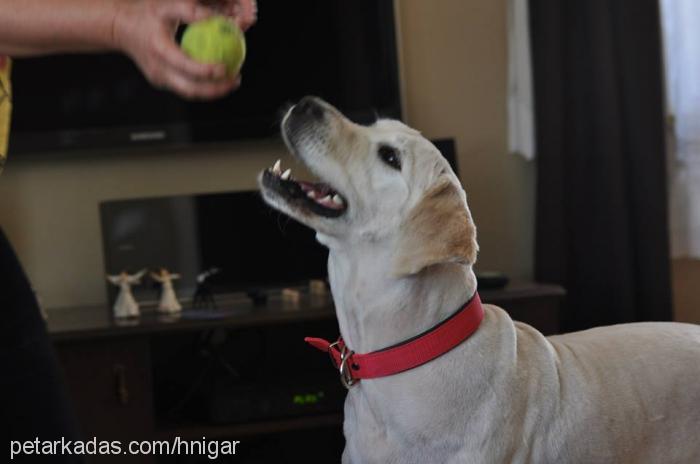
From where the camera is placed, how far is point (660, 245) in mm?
3027

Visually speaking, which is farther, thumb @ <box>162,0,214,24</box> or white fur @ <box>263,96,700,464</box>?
white fur @ <box>263,96,700,464</box>

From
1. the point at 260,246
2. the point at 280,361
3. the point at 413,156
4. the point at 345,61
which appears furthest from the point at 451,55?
the point at 413,156

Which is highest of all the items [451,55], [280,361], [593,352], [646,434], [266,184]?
[451,55]

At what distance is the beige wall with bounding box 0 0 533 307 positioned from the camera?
299cm

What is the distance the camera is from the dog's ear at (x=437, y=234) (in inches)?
52.8

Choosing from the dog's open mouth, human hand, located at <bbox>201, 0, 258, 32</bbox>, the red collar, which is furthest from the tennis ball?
the red collar

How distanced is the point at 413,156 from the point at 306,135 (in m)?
0.16

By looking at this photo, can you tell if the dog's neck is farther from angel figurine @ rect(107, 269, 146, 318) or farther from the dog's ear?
angel figurine @ rect(107, 269, 146, 318)

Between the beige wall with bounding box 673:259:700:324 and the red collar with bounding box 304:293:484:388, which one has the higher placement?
the red collar with bounding box 304:293:484:388

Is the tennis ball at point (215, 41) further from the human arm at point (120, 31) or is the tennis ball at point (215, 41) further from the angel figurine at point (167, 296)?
the angel figurine at point (167, 296)

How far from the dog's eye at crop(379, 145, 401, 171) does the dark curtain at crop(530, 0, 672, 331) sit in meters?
1.60

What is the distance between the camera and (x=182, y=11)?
95cm

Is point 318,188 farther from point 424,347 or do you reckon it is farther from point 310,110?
point 424,347

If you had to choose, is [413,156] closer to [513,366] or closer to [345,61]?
[513,366]
